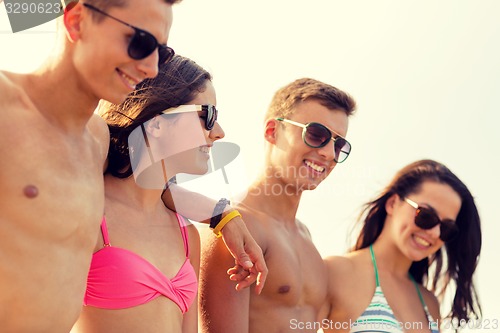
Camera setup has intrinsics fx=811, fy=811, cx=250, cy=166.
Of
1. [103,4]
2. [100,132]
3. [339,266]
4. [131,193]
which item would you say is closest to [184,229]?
[131,193]

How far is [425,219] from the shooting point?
602cm

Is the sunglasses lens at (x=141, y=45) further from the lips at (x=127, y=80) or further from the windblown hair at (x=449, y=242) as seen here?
the windblown hair at (x=449, y=242)

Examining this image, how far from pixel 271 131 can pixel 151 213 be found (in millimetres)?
1731

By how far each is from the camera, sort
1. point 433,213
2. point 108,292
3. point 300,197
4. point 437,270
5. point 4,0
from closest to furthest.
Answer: point 4,0, point 108,292, point 300,197, point 433,213, point 437,270

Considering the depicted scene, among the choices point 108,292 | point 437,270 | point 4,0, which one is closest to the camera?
point 4,0

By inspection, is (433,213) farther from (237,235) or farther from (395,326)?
(237,235)

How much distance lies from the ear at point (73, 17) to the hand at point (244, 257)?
149 centimetres

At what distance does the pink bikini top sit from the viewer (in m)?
3.70

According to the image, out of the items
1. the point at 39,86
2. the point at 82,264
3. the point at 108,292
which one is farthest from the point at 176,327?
the point at 39,86

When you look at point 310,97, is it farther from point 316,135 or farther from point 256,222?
point 256,222

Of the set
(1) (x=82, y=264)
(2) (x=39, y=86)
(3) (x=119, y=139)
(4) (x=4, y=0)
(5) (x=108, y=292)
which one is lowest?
(5) (x=108, y=292)

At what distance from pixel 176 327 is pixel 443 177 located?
299 centimetres

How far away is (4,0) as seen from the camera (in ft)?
9.48

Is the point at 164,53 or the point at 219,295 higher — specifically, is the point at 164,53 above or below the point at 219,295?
above
